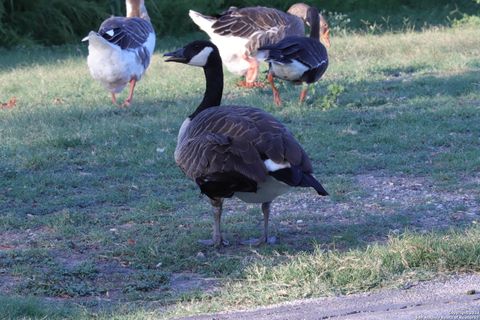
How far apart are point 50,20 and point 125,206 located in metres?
15.2

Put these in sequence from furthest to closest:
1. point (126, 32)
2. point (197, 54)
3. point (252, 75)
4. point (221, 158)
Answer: point (252, 75) < point (126, 32) < point (197, 54) < point (221, 158)

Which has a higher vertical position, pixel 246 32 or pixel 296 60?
pixel 296 60

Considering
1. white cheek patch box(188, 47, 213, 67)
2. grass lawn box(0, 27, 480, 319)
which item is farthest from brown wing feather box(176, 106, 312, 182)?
white cheek patch box(188, 47, 213, 67)

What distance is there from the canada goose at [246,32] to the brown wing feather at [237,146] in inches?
277

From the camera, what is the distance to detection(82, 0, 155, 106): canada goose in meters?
12.7

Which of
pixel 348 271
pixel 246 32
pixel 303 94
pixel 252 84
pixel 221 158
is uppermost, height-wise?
pixel 221 158

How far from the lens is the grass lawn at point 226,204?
6.06m

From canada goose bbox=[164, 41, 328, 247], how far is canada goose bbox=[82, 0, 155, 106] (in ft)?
17.7

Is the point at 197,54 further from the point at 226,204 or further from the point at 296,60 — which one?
the point at 296,60

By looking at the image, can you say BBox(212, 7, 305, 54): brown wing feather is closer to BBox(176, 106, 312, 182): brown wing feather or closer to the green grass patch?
BBox(176, 106, 312, 182): brown wing feather

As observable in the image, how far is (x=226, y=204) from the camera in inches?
343

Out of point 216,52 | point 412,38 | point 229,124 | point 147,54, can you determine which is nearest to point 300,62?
point 147,54

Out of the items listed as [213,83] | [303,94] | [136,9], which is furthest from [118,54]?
[213,83]

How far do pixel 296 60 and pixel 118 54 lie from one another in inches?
98.3
